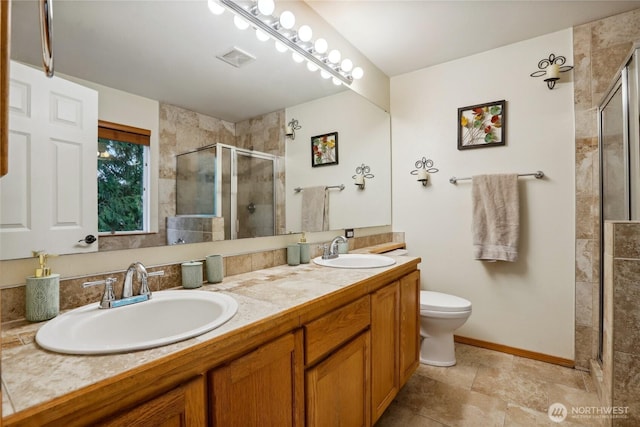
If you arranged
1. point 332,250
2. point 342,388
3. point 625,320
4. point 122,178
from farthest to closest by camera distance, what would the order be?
point 332,250 < point 625,320 < point 342,388 < point 122,178

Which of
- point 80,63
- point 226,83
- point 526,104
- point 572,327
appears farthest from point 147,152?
point 572,327

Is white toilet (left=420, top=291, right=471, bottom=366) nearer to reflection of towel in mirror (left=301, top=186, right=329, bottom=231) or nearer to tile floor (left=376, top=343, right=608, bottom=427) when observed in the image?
tile floor (left=376, top=343, right=608, bottom=427)

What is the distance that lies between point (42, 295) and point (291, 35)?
Result: 157 centimetres

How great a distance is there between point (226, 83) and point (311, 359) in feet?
4.04

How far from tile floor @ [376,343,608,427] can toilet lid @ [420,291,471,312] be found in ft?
1.43

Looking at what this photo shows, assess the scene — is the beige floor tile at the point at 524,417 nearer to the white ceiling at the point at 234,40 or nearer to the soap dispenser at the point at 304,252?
the soap dispenser at the point at 304,252

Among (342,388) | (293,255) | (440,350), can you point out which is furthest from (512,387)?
(293,255)

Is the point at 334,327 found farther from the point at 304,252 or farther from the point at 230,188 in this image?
the point at 230,188

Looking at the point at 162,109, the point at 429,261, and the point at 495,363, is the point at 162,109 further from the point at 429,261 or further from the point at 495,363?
the point at 495,363

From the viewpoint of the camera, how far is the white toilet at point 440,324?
6.34ft

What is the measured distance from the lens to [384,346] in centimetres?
140

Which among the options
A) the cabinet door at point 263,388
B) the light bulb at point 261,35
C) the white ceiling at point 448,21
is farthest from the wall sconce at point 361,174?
the cabinet door at point 263,388

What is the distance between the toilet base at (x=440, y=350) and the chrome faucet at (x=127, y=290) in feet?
6.09

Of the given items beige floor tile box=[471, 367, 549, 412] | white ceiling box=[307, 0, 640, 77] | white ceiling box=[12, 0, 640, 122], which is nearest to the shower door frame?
white ceiling box=[12, 0, 640, 122]
